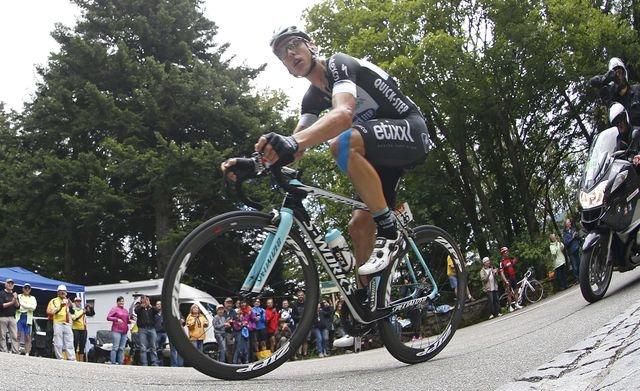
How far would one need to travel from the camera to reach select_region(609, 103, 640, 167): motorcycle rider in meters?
7.87

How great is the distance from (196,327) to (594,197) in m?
5.47

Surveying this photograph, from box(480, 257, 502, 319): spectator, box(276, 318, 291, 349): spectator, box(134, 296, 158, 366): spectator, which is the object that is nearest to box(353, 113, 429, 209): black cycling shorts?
→ box(276, 318, 291, 349): spectator

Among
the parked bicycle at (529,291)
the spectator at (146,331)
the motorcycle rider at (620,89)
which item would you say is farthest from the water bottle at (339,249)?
the parked bicycle at (529,291)

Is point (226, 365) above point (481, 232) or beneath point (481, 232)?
beneath

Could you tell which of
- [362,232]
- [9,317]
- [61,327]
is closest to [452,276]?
[362,232]

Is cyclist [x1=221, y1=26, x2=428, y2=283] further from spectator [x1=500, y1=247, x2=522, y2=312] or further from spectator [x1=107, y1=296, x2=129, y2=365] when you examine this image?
spectator [x1=500, y1=247, x2=522, y2=312]

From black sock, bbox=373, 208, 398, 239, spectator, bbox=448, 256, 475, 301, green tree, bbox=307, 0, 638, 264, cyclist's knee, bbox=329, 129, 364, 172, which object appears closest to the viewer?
cyclist's knee, bbox=329, 129, 364, 172

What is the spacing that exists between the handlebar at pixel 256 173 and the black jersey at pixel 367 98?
2.17 feet

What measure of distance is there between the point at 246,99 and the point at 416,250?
2539cm

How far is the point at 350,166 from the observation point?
3.81 metres

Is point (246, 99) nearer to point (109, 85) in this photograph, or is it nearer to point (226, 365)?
point (109, 85)

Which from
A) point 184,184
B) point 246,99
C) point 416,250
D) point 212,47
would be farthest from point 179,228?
point 416,250

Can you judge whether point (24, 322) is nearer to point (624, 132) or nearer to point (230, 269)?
A: point (624, 132)

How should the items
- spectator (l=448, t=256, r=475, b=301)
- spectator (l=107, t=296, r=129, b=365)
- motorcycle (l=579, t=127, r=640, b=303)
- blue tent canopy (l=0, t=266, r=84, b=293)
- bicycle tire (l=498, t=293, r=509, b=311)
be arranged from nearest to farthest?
spectator (l=448, t=256, r=475, b=301) < motorcycle (l=579, t=127, r=640, b=303) < spectator (l=107, t=296, r=129, b=365) < blue tent canopy (l=0, t=266, r=84, b=293) < bicycle tire (l=498, t=293, r=509, b=311)
